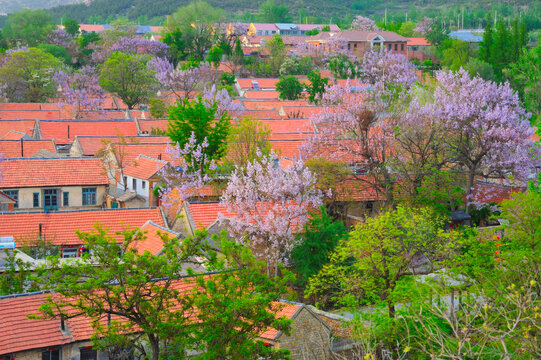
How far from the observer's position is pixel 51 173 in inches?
1641

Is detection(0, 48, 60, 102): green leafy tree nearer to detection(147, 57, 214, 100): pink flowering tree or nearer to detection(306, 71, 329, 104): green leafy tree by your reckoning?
detection(147, 57, 214, 100): pink flowering tree

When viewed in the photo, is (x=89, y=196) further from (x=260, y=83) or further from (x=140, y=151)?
(x=260, y=83)

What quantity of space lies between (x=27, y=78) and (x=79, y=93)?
544 inches

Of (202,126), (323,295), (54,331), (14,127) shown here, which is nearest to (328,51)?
(14,127)

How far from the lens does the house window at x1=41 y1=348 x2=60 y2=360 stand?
72.6ft

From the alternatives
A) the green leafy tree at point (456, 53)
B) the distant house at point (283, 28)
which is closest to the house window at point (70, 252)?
the green leafy tree at point (456, 53)

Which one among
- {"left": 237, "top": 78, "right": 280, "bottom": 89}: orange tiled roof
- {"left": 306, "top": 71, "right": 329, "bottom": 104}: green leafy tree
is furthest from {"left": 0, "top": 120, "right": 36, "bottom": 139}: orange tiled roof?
{"left": 237, "top": 78, "right": 280, "bottom": 89}: orange tiled roof

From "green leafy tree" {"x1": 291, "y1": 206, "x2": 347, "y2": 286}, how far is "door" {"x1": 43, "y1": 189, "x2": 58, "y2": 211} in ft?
56.2

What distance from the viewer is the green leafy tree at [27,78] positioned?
244 feet

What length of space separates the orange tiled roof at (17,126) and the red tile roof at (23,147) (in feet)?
24.1

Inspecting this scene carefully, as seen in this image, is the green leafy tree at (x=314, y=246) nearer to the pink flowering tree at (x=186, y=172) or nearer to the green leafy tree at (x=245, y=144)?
the pink flowering tree at (x=186, y=172)

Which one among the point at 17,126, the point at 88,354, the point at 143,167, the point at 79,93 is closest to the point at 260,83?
the point at 79,93

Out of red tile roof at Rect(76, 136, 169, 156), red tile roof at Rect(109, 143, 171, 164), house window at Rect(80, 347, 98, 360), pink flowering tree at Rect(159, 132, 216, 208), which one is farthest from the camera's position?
red tile roof at Rect(76, 136, 169, 156)

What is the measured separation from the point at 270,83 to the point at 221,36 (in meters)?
26.0
